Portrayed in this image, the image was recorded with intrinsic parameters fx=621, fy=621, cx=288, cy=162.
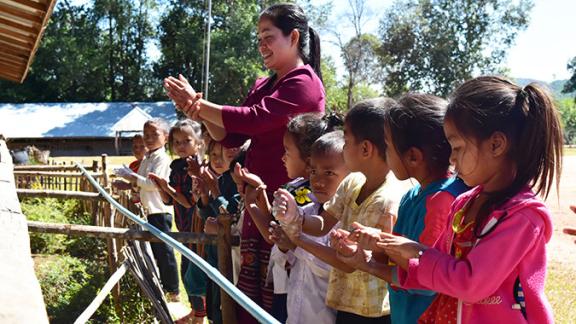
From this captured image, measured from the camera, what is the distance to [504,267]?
150cm

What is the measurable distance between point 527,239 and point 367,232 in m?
0.40

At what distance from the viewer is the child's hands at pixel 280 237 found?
2351 millimetres

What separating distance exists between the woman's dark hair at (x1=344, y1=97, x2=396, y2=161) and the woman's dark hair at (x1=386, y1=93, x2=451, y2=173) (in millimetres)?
274

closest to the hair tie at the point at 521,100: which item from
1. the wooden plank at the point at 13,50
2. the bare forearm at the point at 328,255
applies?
Result: the bare forearm at the point at 328,255

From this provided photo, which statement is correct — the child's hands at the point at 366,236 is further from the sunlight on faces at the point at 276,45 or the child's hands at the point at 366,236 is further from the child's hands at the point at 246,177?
the sunlight on faces at the point at 276,45

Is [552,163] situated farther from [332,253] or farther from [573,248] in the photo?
[573,248]

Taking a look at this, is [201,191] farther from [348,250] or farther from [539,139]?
[539,139]

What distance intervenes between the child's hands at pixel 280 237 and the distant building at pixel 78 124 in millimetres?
33302

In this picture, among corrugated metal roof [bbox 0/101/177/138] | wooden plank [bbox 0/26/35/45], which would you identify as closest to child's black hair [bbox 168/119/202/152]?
wooden plank [bbox 0/26/35/45]

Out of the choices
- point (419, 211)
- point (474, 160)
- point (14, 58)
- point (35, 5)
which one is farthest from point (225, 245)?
point (14, 58)

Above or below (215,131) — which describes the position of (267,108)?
above

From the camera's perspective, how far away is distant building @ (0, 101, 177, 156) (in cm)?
3544

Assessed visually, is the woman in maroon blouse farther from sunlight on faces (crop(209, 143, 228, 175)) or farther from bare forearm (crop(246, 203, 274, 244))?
sunlight on faces (crop(209, 143, 228, 175))

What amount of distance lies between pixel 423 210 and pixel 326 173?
2.16ft
